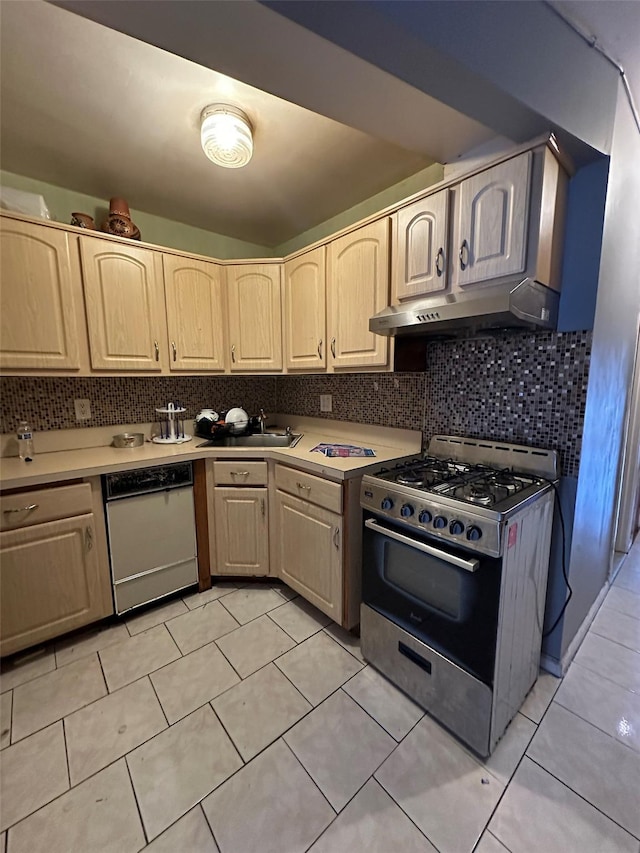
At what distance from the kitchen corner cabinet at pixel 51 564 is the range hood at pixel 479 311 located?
66.0 inches

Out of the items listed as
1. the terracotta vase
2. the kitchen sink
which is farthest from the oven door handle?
the terracotta vase

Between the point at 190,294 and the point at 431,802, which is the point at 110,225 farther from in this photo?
the point at 431,802

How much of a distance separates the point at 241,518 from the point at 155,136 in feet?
6.62

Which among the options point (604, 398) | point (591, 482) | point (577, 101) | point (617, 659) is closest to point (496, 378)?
point (604, 398)

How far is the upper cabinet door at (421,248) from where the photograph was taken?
5.03ft

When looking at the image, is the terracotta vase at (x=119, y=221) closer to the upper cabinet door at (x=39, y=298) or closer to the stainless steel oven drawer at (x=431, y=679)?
the upper cabinet door at (x=39, y=298)

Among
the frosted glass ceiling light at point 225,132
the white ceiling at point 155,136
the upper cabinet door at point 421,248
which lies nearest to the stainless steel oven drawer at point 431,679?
the upper cabinet door at point 421,248

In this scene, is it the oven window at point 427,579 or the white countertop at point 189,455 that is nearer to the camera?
the oven window at point 427,579

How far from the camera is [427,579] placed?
4.46 feet

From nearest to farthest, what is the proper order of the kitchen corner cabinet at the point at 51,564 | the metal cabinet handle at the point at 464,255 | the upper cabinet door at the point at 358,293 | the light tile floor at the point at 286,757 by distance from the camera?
the light tile floor at the point at 286,757 → the metal cabinet handle at the point at 464,255 → the kitchen corner cabinet at the point at 51,564 → the upper cabinet door at the point at 358,293

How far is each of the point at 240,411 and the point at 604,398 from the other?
6.86 feet

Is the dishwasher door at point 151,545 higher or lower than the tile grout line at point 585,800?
higher

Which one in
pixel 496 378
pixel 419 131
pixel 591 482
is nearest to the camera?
pixel 419 131

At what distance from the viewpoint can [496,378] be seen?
1704mm
